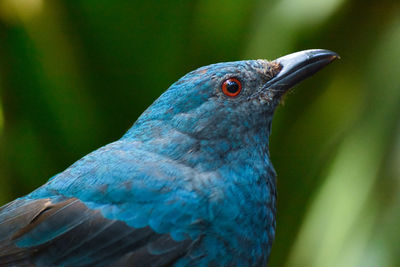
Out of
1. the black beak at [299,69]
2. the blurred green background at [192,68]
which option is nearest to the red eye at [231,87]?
the black beak at [299,69]

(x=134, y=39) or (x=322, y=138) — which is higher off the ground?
(x=134, y=39)

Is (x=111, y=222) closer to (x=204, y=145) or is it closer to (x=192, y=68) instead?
(x=204, y=145)

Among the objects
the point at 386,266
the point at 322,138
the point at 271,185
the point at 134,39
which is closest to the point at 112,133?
the point at 134,39

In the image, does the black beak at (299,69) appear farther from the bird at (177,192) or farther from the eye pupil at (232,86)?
the eye pupil at (232,86)

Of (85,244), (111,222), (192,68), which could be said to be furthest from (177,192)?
(192,68)

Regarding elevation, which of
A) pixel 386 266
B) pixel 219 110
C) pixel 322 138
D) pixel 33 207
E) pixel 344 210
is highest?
pixel 219 110

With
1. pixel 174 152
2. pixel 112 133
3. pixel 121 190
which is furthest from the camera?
pixel 112 133

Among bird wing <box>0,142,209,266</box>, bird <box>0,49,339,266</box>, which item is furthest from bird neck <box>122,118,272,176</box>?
bird wing <box>0,142,209,266</box>

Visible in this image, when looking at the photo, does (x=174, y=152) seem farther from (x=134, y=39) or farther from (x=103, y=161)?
(x=134, y=39)

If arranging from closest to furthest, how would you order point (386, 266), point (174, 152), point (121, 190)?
point (121, 190)
point (174, 152)
point (386, 266)
